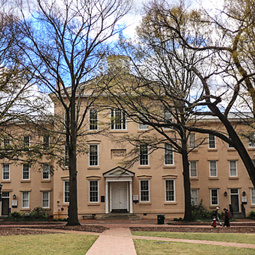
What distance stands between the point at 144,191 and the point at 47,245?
72.2 ft

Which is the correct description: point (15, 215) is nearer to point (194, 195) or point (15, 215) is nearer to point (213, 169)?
point (194, 195)

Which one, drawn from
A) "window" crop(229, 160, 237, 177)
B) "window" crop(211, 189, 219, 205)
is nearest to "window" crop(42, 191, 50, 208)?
"window" crop(211, 189, 219, 205)

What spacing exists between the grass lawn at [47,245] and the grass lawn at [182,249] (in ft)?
6.59

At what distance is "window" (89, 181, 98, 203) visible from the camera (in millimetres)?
35000

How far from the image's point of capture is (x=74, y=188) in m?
22.7

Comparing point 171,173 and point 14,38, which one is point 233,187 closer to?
point 171,173

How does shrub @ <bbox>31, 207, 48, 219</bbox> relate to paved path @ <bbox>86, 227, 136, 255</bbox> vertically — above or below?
below

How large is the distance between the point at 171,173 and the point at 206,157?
444 centimetres

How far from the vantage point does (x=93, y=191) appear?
116 ft

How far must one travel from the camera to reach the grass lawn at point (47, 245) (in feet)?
40.3

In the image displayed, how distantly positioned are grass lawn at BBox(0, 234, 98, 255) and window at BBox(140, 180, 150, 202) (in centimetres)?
1892

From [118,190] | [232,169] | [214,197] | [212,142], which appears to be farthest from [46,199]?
[232,169]

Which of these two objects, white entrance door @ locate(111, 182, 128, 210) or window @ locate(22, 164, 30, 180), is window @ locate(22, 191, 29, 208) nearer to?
window @ locate(22, 164, 30, 180)

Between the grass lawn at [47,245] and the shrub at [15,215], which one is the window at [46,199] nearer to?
the shrub at [15,215]
